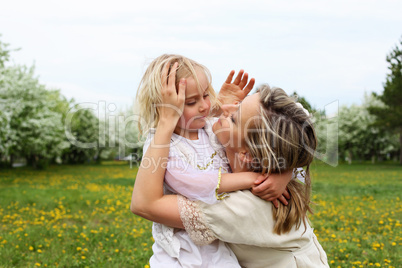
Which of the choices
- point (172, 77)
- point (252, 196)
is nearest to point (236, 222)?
point (252, 196)

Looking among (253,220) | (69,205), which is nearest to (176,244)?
(253,220)

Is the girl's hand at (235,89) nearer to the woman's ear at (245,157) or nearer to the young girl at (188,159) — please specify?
the young girl at (188,159)

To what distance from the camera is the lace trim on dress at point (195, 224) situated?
2.10 m

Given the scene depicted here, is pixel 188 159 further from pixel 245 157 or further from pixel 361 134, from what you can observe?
pixel 361 134

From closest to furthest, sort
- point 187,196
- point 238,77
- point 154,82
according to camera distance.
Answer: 1. point 187,196
2. point 154,82
3. point 238,77

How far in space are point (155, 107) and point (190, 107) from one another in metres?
0.22

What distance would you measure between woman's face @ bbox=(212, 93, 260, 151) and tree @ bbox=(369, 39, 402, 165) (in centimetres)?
3607

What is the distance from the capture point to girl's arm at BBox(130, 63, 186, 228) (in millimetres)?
2141

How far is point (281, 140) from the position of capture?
2066 millimetres

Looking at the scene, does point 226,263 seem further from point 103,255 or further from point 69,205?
point 69,205

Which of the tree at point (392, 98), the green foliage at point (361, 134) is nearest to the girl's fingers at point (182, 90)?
the tree at point (392, 98)

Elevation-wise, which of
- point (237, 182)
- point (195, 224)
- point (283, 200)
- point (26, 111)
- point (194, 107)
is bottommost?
→ point (195, 224)

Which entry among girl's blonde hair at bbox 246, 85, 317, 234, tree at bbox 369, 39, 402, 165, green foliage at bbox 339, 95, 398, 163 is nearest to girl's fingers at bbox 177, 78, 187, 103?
girl's blonde hair at bbox 246, 85, 317, 234

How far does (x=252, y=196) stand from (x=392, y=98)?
3798cm
